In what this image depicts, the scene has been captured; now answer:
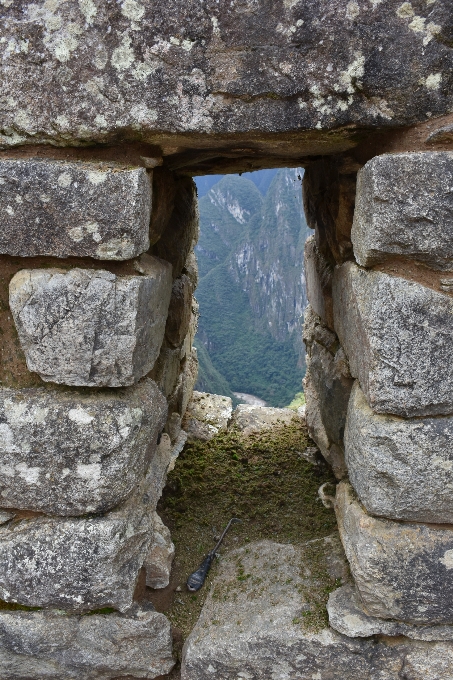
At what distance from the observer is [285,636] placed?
190cm

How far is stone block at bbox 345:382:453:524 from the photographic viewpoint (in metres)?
1.68

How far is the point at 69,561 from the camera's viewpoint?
182 cm

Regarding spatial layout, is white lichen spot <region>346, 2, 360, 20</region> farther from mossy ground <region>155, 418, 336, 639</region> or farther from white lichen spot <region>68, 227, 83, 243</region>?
mossy ground <region>155, 418, 336, 639</region>

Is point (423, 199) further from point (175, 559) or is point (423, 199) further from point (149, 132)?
point (175, 559)

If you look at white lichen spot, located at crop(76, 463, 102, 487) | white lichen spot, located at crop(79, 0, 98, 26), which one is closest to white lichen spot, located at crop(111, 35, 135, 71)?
white lichen spot, located at crop(79, 0, 98, 26)

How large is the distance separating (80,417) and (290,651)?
1.15 meters

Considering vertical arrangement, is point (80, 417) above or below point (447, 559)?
above

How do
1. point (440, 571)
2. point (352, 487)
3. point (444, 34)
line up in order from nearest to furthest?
1. point (444, 34)
2. point (440, 571)
3. point (352, 487)

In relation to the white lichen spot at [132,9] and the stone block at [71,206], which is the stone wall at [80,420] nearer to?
the stone block at [71,206]

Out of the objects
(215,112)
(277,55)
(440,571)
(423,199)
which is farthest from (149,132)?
(440,571)

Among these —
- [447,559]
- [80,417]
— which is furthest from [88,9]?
[447,559]

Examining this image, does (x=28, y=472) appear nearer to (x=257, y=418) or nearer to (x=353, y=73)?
(x=353, y=73)

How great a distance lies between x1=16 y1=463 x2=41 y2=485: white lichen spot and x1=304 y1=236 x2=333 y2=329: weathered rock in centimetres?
158

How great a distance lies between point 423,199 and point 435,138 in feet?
0.64
